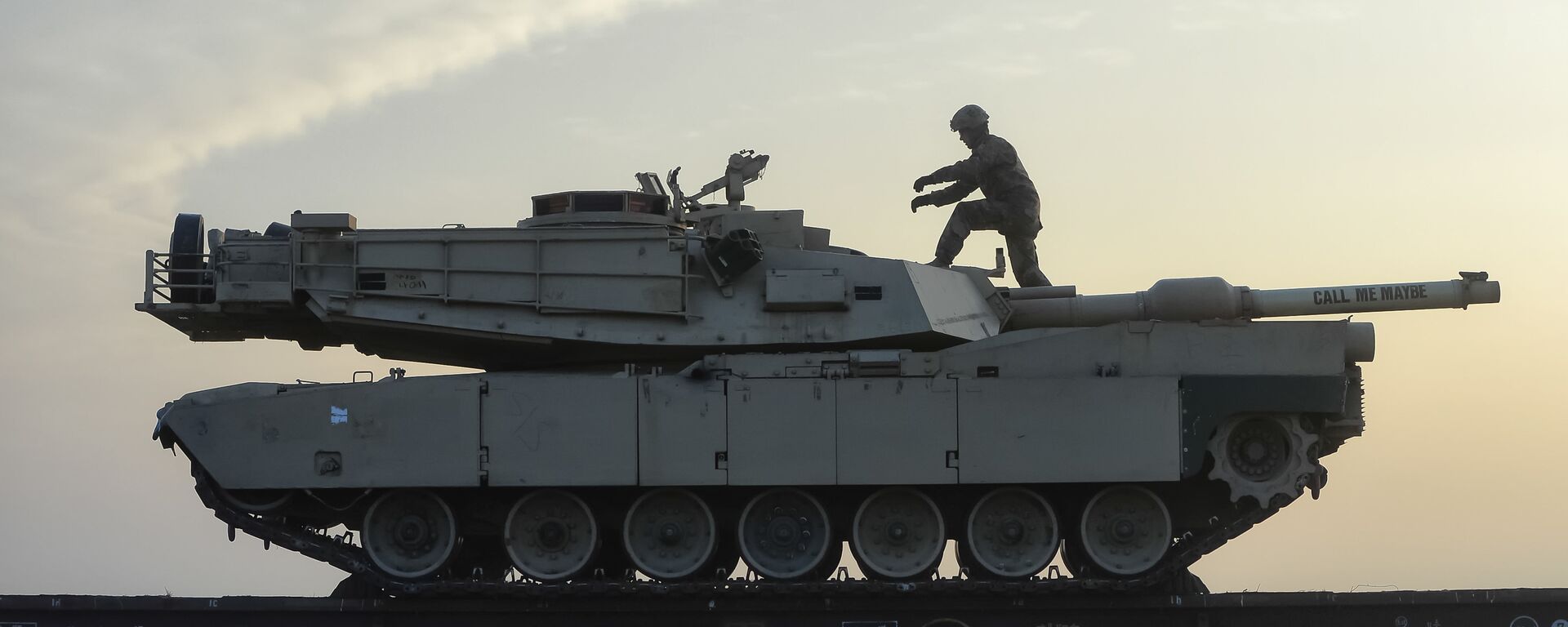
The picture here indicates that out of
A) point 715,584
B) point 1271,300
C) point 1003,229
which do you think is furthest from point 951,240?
point 715,584

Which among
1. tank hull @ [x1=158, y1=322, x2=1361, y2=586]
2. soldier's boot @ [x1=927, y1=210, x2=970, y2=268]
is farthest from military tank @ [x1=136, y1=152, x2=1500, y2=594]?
soldier's boot @ [x1=927, y1=210, x2=970, y2=268]

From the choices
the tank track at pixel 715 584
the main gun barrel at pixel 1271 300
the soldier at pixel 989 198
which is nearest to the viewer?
the tank track at pixel 715 584

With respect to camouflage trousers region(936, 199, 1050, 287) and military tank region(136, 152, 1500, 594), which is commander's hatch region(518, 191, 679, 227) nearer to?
military tank region(136, 152, 1500, 594)

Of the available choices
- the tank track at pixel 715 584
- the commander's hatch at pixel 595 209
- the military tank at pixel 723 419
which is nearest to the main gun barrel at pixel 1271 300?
the military tank at pixel 723 419

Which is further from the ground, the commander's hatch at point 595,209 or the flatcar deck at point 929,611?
the commander's hatch at point 595,209

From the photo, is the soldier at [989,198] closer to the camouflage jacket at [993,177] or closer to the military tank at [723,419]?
the camouflage jacket at [993,177]

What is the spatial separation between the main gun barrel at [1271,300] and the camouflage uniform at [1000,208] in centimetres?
139

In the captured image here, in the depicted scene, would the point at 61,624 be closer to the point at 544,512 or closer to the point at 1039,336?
the point at 544,512

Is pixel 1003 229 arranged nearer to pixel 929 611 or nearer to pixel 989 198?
pixel 989 198

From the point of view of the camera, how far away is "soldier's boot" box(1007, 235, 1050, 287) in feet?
83.1

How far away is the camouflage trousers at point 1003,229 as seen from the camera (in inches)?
991

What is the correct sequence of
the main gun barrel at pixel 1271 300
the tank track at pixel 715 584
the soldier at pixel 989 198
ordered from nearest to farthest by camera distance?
the tank track at pixel 715 584 → the main gun barrel at pixel 1271 300 → the soldier at pixel 989 198

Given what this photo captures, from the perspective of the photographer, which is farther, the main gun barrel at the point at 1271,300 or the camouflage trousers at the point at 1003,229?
the camouflage trousers at the point at 1003,229

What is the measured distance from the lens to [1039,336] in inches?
889
